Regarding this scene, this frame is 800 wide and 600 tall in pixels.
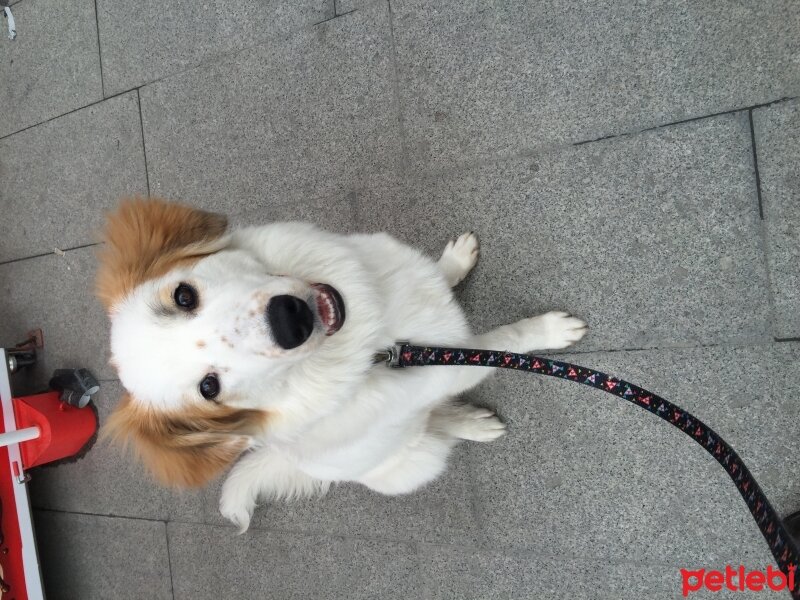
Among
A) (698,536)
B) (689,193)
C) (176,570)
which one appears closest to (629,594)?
(698,536)

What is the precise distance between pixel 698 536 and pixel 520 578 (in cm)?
70

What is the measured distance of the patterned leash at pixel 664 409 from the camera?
3.58 feet

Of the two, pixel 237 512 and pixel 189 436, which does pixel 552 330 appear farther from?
pixel 237 512

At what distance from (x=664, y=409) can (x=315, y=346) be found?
0.84 m

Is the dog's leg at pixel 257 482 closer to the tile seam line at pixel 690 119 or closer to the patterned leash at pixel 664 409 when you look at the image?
the patterned leash at pixel 664 409

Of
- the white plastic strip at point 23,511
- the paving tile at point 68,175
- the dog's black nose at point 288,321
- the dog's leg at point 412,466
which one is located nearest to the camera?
the dog's black nose at point 288,321

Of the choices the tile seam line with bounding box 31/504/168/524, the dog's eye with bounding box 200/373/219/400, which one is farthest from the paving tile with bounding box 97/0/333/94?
the tile seam line with bounding box 31/504/168/524

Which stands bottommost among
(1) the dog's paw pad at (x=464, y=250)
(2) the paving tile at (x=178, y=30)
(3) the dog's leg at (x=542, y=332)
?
(3) the dog's leg at (x=542, y=332)

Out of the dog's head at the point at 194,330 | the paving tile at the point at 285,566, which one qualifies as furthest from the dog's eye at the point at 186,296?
the paving tile at the point at 285,566

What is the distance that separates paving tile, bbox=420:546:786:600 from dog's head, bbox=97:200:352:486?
3.97 feet

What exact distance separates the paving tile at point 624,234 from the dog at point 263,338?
19.6 inches

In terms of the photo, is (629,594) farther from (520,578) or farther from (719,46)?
(719,46)

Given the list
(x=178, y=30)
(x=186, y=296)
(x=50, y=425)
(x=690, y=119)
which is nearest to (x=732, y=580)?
(x=690, y=119)

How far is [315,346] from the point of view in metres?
1.36
